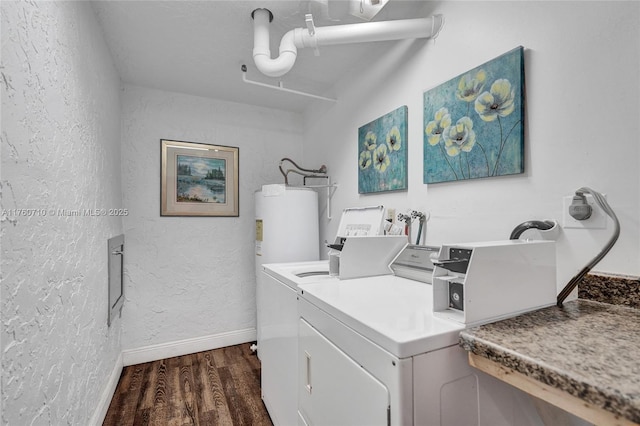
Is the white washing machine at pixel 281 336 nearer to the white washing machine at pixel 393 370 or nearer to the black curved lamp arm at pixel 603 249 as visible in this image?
the white washing machine at pixel 393 370

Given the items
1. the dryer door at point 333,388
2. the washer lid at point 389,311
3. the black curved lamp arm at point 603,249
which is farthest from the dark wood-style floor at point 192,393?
the black curved lamp arm at point 603,249

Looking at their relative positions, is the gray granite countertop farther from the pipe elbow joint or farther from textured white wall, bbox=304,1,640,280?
the pipe elbow joint

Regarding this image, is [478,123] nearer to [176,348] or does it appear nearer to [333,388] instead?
[333,388]

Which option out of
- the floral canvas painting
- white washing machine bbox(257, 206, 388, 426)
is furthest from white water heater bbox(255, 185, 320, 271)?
the floral canvas painting

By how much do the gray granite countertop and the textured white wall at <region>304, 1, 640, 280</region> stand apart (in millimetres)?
275

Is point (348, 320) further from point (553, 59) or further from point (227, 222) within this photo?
point (227, 222)

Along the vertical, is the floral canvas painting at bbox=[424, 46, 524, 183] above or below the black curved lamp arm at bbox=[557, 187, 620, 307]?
above

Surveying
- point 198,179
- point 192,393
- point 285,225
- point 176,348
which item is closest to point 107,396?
point 192,393

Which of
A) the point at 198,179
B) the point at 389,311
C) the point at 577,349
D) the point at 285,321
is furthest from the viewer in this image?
the point at 198,179

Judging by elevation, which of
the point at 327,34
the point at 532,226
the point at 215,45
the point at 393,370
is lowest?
the point at 393,370

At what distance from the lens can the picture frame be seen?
277 centimetres

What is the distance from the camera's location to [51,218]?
1.17 m

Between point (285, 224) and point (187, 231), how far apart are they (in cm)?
102

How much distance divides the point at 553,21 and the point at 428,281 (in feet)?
3.80
